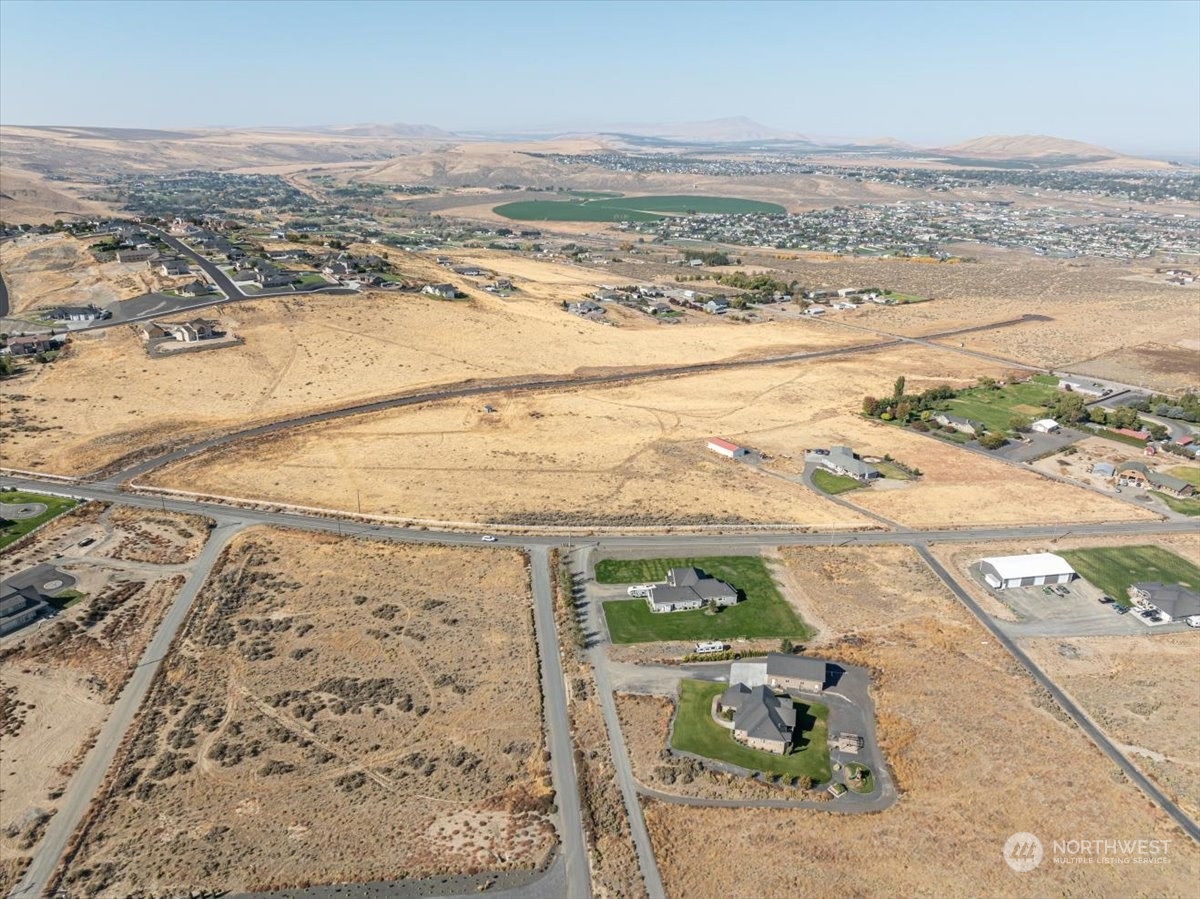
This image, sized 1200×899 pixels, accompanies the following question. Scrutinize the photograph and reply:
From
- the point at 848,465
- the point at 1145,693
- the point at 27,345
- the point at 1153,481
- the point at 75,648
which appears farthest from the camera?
the point at 27,345

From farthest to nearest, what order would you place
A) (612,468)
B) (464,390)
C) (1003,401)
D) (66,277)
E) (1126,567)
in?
(66,277)
(1003,401)
(464,390)
(612,468)
(1126,567)

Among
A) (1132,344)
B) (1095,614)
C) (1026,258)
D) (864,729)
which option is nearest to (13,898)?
(864,729)

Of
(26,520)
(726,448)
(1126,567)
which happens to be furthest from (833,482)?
(26,520)

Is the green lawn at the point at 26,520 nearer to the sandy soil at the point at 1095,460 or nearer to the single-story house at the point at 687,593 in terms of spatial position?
the single-story house at the point at 687,593

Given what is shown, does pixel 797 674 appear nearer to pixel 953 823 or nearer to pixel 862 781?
pixel 862 781

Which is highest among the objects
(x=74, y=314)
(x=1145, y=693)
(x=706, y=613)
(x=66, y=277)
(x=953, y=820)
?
(x=66, y=277)

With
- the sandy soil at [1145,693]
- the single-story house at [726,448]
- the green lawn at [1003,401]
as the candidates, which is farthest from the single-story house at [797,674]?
the green lawn at [1003,401]
